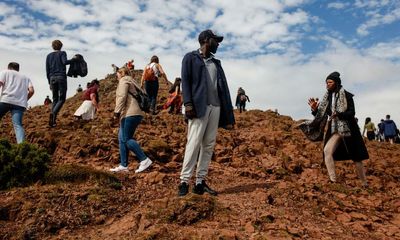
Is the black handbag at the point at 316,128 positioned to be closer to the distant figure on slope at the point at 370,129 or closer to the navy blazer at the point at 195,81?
the navy blazer at the point at 195,81

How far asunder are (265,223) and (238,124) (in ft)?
34.9

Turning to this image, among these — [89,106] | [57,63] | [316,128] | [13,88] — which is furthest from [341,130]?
[89,106]

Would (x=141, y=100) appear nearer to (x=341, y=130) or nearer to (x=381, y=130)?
(x=341, y=130)

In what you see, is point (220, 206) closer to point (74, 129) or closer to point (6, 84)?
point (6, 84)

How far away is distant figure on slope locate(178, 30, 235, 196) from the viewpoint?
5.77 meters

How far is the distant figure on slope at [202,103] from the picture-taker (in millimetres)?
5770

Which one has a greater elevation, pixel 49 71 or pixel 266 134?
pixel 49 71

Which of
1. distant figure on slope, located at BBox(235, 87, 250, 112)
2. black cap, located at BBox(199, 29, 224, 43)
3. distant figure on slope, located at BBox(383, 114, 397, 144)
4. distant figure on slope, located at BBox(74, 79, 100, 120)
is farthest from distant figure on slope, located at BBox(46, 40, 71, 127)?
distant figure on slope, located at BBox(383, 114, 397, 144)

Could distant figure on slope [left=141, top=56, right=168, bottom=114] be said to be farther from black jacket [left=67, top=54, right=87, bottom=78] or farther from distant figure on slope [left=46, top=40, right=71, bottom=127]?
distant figure on slope [left=46, top=40, right=71, bottom=127]

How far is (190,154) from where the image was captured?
5770 mm

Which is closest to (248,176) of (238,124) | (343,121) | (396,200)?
(343,121)

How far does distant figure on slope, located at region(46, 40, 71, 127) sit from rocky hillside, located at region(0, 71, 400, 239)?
94 cm

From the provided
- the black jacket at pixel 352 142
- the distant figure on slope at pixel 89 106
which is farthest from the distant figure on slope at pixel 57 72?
the black jacket at pixel 352 142

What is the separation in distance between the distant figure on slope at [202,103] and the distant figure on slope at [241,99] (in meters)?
16.2
